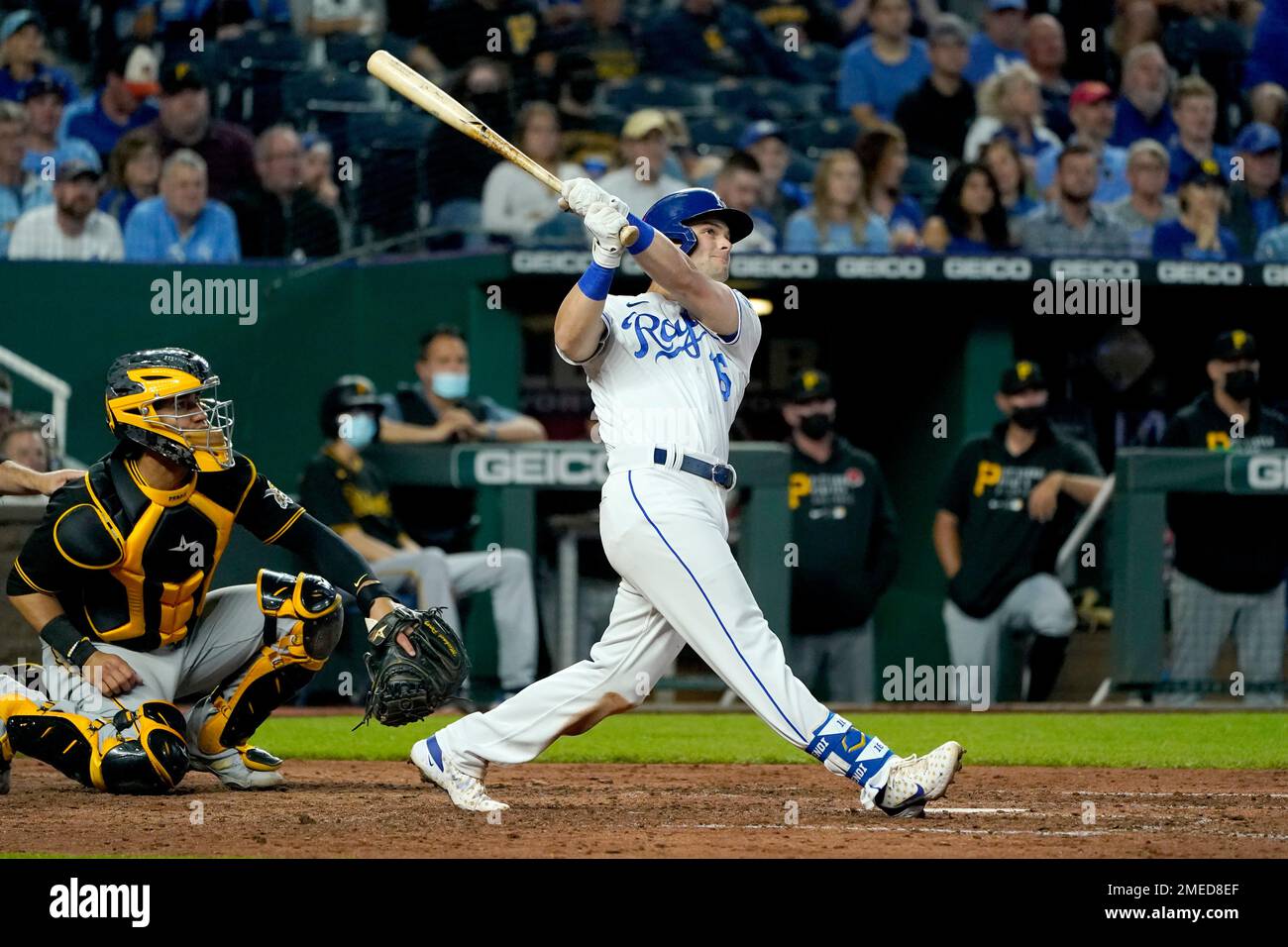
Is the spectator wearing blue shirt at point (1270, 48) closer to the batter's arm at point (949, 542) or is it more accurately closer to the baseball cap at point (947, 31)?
the baseball cap at point (947, 31)

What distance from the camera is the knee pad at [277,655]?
552cm

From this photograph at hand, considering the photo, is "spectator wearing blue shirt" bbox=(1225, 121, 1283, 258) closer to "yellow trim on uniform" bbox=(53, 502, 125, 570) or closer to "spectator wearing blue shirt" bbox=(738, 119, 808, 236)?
"spectator wearing blue shirt" bbox=(738, 119, 808, 236)

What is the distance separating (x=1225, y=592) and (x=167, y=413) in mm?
5270

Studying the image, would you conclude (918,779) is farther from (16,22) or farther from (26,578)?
(16,22)

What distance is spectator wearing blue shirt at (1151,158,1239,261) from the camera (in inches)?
410

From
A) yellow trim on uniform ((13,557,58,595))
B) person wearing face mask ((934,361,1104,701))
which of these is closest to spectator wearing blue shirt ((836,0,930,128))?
person wearing face mask ((934,361,1104,701))

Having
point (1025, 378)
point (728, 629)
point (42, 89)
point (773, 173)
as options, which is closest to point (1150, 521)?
point (1025, 378)

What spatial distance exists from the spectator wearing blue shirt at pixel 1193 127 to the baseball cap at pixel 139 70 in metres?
Answer: 5.96

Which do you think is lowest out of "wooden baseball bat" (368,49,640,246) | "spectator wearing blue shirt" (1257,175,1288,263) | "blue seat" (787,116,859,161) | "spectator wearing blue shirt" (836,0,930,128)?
"spectator wearing blue shirt" (1257,175,1288,263)

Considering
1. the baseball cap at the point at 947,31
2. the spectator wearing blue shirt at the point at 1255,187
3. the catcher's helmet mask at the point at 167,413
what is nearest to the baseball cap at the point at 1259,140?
the spectator wearing blue shirt at the point at 1255,187

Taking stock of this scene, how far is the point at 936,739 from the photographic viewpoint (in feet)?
24.5

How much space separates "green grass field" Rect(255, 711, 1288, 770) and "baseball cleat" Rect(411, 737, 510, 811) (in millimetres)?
1710

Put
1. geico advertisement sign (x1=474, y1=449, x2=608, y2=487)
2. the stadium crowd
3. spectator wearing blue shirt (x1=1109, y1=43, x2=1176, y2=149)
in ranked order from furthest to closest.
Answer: spectator wearing blue shirt (x1=1109, y1=43, x2=1176, y2=149) → the stadium crowd → geico advertisement sign (x1=474, y1=449, x2=608, y2=487)

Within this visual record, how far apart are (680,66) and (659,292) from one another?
305 inches
